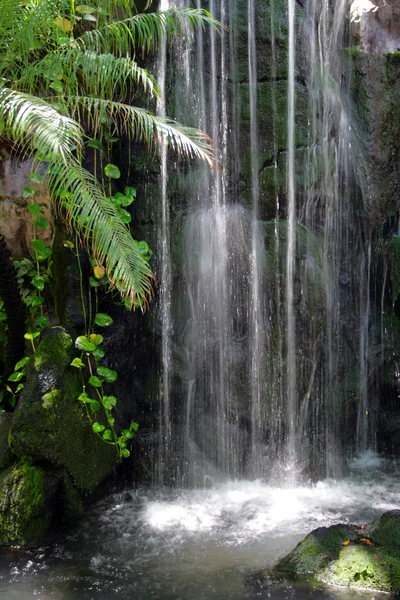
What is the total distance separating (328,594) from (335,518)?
1.34m

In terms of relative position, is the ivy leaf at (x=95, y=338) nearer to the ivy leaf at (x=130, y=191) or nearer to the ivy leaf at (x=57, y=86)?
the ivy leaf at (x=130, y=191)

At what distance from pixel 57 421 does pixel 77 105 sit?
2.78 meters

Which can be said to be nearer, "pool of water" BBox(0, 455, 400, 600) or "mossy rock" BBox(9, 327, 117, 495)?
"pool of water" BBox(0, 455, 400, 600)

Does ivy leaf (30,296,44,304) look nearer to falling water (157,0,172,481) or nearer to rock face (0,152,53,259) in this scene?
rock face (0,152,53,259)

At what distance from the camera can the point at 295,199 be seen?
6914 mm

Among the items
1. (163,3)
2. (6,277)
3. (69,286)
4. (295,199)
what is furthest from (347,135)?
(6,277)

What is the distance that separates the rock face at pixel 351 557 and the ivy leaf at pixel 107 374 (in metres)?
2.29

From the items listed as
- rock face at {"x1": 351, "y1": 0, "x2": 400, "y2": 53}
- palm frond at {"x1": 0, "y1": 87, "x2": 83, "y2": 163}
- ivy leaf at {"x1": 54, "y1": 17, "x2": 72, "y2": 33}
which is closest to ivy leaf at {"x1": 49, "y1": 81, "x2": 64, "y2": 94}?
palm frond at {"x1": 0, "y1": 87, "x2": 83, "y2": 163}

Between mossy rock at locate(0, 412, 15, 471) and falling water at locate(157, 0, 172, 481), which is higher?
falling water at locate(157, 0, 172, 481)

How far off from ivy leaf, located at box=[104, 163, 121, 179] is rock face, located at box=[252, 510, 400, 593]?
372cm

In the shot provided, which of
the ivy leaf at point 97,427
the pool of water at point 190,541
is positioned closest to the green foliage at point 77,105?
the ivy leaf at point 97,427

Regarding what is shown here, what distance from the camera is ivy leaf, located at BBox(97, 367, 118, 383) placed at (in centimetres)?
620

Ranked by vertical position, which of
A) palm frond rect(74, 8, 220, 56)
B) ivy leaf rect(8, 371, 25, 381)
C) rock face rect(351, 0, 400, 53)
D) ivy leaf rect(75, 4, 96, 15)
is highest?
rock face rect(351, 0, 400, 53)

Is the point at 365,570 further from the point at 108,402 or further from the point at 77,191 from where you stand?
the point at 77,191
